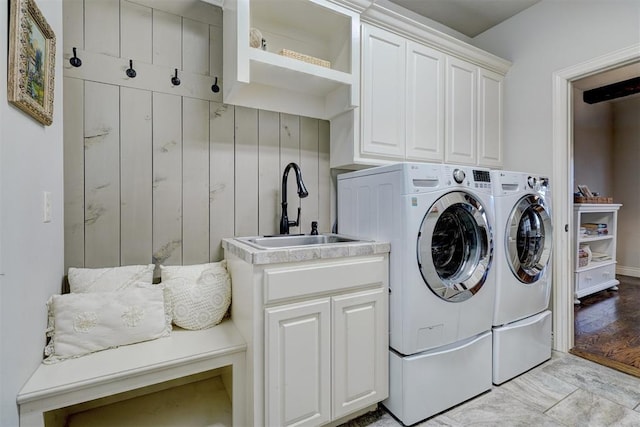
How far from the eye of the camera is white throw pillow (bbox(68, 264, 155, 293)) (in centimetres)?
144

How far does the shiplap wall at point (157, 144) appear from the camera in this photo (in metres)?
1.55

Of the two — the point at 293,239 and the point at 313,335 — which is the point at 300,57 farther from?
the point at 313,335

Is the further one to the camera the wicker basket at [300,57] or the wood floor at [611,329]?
the wood floor at [611,329]

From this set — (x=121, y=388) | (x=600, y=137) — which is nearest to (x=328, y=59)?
(x=121, y=388)

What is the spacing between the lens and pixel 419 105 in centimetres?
218

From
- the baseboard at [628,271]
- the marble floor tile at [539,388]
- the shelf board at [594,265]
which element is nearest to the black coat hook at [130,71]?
the marble floor tile at [539,388]

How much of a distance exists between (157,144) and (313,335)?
1.33 m

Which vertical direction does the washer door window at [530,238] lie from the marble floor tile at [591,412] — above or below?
above

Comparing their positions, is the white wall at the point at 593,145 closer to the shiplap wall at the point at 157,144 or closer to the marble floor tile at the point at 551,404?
the marble floor tile at the point at 551,404

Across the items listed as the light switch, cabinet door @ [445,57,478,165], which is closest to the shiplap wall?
the light switch

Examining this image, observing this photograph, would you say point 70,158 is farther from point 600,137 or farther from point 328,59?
point 600,137

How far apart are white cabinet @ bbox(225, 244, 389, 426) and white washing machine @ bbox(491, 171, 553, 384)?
81 cm

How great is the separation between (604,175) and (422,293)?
490cm

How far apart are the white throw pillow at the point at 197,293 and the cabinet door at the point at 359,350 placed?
2.08ft
